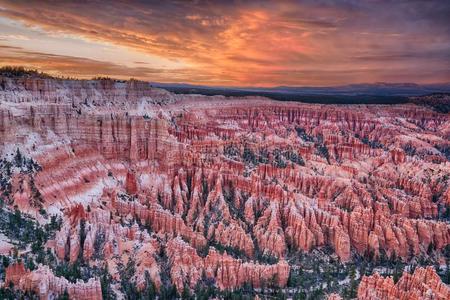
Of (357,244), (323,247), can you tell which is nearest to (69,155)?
(323,247)

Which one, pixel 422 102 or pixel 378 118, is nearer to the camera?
pixel 378 118

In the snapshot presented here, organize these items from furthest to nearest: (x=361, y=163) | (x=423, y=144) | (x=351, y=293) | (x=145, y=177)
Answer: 1. (x=423, y=144)
2. (x=361, y=163)
3. (x=145, y=177)
4. (x=351, y=293)

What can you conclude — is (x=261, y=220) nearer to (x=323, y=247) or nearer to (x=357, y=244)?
(x=323, y=247)

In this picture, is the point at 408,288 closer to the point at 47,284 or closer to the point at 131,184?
the point at 47,284

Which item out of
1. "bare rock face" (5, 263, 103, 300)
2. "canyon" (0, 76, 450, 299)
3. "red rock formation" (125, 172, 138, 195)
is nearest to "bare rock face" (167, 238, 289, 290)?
"canyon" (0, 76, 450, 299)

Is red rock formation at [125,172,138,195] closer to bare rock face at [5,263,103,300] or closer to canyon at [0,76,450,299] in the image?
canyon at [0,76,450,299]

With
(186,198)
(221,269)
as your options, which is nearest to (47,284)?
(221,269)

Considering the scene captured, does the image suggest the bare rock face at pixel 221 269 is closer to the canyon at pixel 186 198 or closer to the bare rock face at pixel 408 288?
the canyon at pixel 186 198
